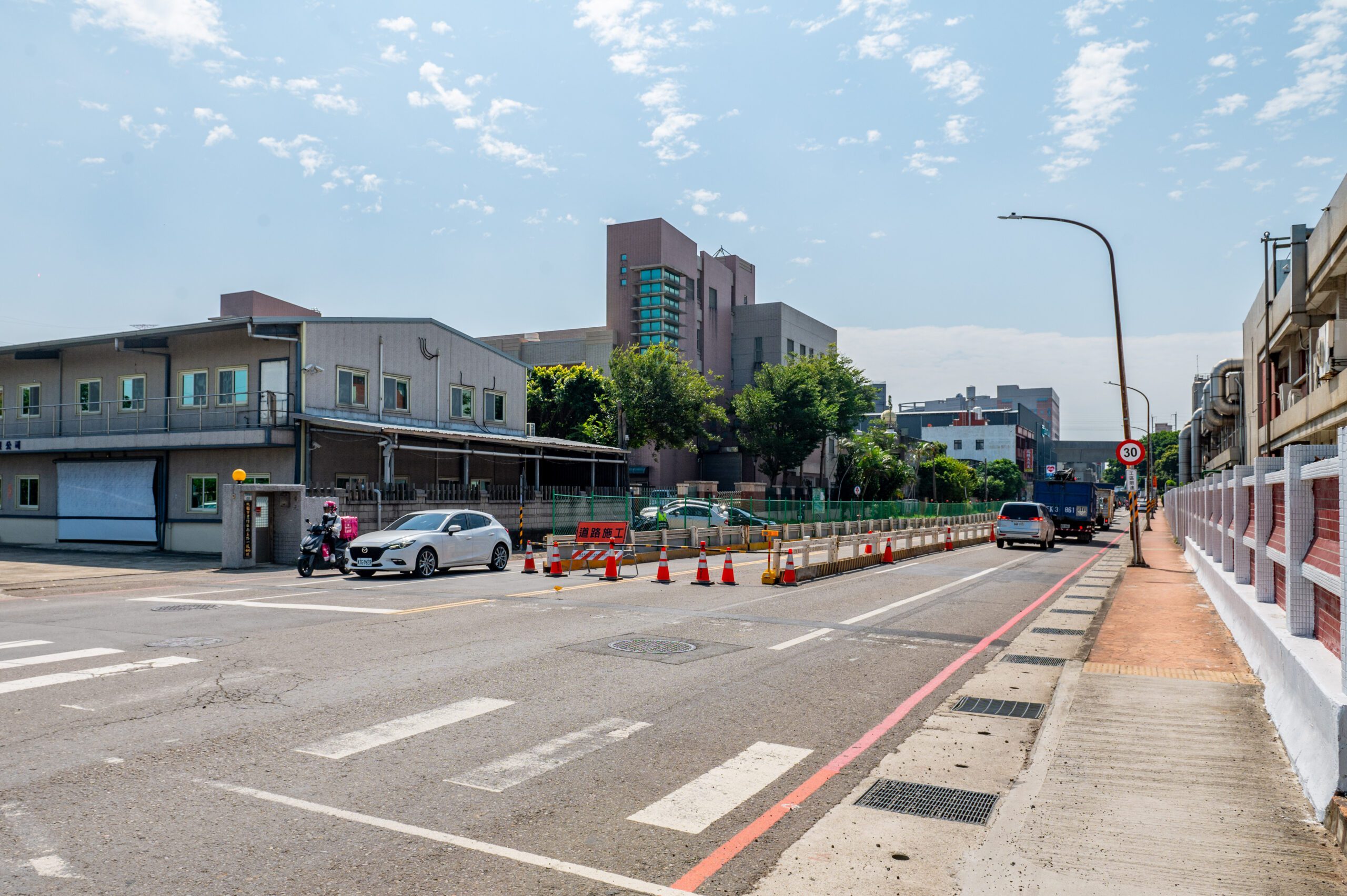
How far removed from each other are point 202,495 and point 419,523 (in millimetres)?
13501

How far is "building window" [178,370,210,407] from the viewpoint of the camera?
3105cm

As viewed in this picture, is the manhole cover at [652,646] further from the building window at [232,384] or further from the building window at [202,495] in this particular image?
the building window at [202,495]

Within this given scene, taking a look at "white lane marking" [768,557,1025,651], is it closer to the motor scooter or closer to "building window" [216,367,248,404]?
the motor scooter

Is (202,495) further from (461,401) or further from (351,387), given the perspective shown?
(461,401)

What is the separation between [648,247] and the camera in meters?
71.3

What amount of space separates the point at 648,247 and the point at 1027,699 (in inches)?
2582

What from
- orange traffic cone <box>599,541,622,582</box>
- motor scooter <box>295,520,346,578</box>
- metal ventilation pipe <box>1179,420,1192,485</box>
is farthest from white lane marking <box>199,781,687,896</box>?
metal ventilation pipe <box>1179,420,1192,485</box>

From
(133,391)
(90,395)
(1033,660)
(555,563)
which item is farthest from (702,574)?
(90,395)

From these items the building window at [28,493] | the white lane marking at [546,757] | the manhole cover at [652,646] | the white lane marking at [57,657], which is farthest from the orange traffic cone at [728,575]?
the building window at [28,493]

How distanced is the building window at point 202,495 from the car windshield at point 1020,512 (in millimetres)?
27674

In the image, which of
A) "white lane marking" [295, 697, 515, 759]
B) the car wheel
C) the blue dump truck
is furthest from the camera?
the blue dump truck

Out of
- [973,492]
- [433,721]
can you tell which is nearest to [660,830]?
[433,721]

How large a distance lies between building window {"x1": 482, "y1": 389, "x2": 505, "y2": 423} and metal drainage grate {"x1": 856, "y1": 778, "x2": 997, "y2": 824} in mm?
34753

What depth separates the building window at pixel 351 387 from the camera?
31.2 meters
